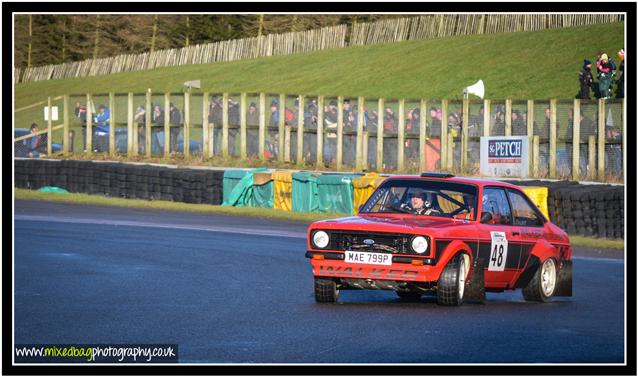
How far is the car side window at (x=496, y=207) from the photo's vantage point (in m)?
12.6

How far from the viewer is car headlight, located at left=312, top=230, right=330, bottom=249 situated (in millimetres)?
12031

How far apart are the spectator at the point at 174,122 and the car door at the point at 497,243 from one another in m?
26.1

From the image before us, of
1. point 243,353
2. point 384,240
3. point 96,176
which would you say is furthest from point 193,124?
point 243,353

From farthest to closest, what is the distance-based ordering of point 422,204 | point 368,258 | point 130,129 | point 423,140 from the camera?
point 130,129 < point 423,140 < point 422,204 < point 368,258

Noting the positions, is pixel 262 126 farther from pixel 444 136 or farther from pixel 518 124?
pixel 518 124

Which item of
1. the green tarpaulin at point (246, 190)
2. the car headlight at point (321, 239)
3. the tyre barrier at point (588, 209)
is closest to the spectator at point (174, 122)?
the green tarpaulin at point (246, 190)

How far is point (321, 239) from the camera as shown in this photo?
12.1m

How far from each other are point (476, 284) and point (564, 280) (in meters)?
1.54

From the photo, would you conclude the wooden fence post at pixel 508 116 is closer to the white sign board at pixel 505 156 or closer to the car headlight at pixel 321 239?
the white sign board at pixel 505 156

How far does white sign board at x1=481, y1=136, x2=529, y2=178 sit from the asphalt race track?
10.2 metres

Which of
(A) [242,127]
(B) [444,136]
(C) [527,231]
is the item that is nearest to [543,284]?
(C) [527,231]

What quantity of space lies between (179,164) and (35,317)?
26208 mm

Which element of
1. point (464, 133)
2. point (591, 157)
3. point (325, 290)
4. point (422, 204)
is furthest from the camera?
point (464, 133)

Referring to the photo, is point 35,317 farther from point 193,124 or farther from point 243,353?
point 193,124
